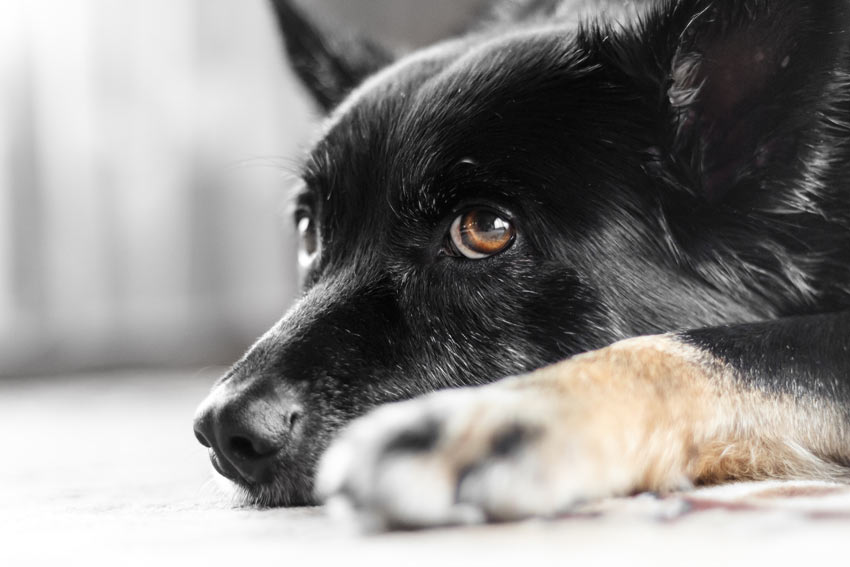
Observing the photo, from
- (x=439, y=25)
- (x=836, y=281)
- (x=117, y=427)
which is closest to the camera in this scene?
(x=836, y=281)

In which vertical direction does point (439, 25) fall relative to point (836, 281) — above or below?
above

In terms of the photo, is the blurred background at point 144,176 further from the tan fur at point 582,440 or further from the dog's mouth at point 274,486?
the tan fur at point 582,440

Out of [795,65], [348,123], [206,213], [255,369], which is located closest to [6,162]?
[206,213]

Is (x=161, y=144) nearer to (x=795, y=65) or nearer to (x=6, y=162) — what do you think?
(x=6, y=162)

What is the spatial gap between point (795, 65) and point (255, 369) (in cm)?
99

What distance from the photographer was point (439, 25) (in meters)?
4.95

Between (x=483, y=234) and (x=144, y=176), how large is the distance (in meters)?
4.38

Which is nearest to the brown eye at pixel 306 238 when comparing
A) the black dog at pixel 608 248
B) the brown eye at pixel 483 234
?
the black dog at pixel 608 248

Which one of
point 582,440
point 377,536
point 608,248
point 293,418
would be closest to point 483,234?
point 608,248

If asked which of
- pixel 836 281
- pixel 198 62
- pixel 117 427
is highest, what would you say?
pixel 198 62

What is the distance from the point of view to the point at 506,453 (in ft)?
3.10

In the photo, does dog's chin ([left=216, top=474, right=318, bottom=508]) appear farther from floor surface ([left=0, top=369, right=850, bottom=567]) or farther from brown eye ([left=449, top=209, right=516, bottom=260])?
brown eye ([left=449, top=209, right=516, bottom=260])

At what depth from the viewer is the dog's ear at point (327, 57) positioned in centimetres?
244

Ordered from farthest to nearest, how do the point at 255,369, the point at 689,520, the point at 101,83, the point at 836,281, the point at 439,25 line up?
the point at 101,83 < the point at 439,25 < the point at 836,281 < the point at 255,369 < the point at 689,520
